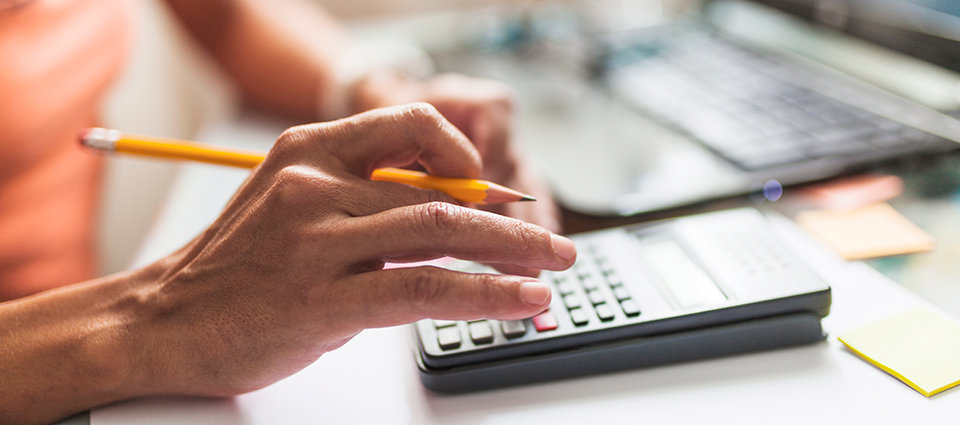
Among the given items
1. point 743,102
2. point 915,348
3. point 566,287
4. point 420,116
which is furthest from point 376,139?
point 743,102

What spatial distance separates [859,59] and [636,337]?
1.54ft

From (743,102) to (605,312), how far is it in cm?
33

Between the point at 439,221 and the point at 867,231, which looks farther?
the point at 867,231

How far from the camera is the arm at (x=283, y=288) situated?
25 centimetres

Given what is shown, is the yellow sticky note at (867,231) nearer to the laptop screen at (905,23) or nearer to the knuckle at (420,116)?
the laptop screen at (905,23)

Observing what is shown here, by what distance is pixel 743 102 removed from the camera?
0.52 metres

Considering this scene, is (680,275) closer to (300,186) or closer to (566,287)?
(566,287)

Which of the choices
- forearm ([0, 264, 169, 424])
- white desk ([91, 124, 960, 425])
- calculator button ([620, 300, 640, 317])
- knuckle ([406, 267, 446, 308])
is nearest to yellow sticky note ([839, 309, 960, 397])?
white desk ([91, 124, 960, 425])

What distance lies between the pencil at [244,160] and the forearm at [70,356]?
0.08m

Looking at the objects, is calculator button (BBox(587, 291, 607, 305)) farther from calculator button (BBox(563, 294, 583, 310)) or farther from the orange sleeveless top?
the orange sleeveless top

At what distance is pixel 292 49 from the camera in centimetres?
68

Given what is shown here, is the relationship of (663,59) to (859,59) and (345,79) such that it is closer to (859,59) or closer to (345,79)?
(859,59)

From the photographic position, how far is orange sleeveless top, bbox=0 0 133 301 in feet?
1.45

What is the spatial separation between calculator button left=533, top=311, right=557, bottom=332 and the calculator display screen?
6 centimetres
